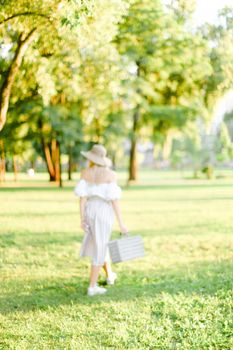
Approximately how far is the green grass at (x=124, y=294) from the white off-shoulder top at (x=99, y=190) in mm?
1305

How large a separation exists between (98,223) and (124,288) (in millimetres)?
1065

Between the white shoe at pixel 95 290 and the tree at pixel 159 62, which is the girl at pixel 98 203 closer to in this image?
the white shoe at pixel 95 290

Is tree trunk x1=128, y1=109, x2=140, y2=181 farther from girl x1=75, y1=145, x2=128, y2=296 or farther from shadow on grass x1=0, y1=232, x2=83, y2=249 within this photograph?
girl x1=75, y1=145, x2=128, y2=296

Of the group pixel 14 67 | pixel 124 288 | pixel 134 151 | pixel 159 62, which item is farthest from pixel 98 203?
pixel 134 151

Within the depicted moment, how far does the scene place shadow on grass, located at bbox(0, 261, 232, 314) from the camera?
7191 millimetres

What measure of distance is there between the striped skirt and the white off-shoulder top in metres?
0.10

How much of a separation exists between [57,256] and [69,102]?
28.3 metres

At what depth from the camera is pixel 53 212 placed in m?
19.6

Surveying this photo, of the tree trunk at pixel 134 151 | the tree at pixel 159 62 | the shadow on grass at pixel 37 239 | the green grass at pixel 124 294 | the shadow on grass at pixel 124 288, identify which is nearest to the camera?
the green grass at pixel 124 294

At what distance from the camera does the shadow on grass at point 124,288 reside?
7191 mm

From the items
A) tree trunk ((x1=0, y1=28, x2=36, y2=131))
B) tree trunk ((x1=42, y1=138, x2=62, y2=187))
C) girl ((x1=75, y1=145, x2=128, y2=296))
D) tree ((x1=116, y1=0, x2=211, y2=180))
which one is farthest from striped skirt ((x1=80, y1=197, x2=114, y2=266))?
tree trunk ((x1=42, y1=138, x2=62, y2=187))

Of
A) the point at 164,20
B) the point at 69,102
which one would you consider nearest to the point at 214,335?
the point at 164,20

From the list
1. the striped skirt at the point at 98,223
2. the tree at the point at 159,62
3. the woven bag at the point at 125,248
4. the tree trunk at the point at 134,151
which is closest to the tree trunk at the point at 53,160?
the tree trunk at the point at 134,151

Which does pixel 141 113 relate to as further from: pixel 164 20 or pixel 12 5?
pixel 12 5
